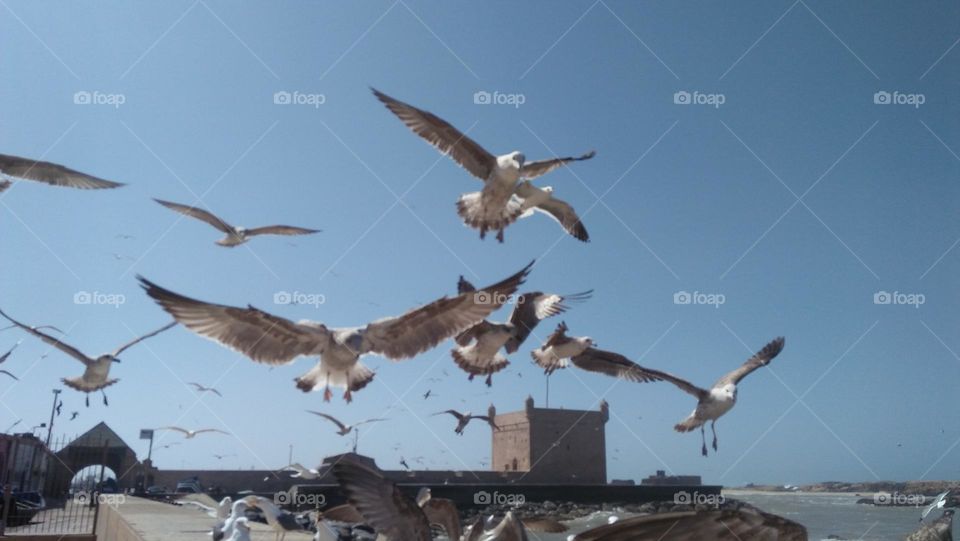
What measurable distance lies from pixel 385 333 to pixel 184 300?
2.08 metres

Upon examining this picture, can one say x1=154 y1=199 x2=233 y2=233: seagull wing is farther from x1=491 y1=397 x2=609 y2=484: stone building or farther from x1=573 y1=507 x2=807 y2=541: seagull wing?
x1=491 y1=397 x2=609 y2=484: stone building

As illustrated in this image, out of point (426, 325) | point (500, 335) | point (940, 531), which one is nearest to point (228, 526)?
point (426, 325)

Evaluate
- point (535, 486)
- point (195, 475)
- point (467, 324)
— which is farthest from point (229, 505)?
point (535, 486)

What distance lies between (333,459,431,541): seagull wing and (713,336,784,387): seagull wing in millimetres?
7220

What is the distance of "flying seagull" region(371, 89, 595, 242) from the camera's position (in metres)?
10.1

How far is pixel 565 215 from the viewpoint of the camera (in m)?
11.6

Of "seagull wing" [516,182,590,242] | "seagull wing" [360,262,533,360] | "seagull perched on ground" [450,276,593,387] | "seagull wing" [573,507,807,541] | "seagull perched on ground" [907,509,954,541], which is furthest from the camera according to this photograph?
"seagull perched on ground" [907,509,954,541]

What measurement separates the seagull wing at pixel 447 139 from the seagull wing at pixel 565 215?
1.32 meters

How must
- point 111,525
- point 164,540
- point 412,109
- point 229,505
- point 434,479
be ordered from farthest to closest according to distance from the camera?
1. point 434,479
2. point 111,525
3. point 412,109
4. point 229,505
5. point 164,540

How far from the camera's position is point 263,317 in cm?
721

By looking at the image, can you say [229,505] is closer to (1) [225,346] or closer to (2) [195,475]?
(1) [225,346]

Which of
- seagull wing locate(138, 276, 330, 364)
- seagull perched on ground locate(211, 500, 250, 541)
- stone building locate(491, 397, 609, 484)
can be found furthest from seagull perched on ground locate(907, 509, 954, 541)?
stone building locate(491, 397, 609, 484)

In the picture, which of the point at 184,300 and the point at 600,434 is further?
the point at 600,434

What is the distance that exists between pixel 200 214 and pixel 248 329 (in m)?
4.67
